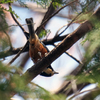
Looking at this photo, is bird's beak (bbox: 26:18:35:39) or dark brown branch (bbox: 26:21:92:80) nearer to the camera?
dark brown branch (bbox: 26:21:92:80)

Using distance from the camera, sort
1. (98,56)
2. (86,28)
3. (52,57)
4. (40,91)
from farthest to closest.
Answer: (52,57) < (86,28) < (98,56) < (40,91)

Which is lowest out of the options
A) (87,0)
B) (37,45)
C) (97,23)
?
(97,23)

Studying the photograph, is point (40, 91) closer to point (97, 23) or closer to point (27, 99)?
point (27, 99)

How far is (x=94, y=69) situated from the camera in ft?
4.16

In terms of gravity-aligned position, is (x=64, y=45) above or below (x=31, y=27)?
below

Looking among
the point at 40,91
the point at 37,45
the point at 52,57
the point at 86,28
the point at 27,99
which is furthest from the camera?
the point at 37,45

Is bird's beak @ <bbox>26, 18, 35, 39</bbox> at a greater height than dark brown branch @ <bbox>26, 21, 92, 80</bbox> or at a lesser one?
greater

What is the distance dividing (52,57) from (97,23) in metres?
0.98

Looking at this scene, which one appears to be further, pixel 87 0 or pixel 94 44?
pixel 87 0

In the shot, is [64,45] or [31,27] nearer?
[64,45]

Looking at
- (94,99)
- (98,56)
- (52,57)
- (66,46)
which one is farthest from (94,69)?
(52,57)

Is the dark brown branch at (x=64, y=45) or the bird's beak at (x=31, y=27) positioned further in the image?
the bird's beak at (x=31, y=27)

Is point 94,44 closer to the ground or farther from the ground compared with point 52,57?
closer to the ground

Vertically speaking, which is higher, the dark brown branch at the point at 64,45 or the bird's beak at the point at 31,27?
the bird's beak at the point at 31,27
